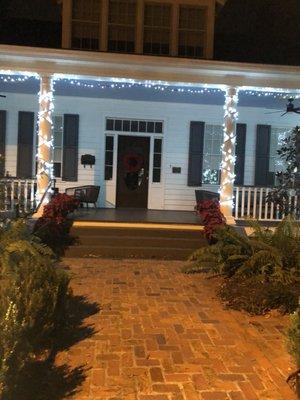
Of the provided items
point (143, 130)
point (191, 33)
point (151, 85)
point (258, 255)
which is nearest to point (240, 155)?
point (143, 130)

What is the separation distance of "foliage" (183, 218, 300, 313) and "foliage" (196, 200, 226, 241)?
1513 mm

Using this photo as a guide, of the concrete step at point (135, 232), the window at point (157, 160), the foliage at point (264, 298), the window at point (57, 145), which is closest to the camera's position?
the foliage at point (264, 298)

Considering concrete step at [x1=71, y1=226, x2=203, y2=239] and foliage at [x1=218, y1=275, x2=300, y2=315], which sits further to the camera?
concrete step at [x1=71, y1=226, x2=203, y2=239]

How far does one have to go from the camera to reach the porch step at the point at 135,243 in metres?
9.48

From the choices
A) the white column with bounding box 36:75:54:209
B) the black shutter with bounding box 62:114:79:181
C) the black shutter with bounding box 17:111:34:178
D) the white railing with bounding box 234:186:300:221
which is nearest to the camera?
the white column with bounding box 36:75:54:209

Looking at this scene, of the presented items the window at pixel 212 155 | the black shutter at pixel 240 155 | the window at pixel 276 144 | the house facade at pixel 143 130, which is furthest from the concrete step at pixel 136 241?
the window at pixel 276 144

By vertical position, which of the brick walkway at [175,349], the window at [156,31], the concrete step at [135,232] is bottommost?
the brick walkway at [175,349]

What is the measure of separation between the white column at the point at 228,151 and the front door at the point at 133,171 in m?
3.30

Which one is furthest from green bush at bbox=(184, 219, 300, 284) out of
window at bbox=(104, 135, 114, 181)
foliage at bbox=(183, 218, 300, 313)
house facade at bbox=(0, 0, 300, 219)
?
window at bbox=(104, 135, 114, 181)

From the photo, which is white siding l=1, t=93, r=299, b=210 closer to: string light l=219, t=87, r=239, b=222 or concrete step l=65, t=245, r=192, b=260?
string light l=219, t=87, r=239, b=222

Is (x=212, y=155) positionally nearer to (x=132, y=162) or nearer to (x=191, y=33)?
(x=132, y=162)

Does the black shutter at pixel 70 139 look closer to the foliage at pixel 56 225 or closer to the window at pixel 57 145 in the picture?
the window at pixel 57 145

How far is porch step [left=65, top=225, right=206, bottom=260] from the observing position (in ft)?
31.1

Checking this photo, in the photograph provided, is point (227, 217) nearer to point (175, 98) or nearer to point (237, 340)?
point (175, 98)
